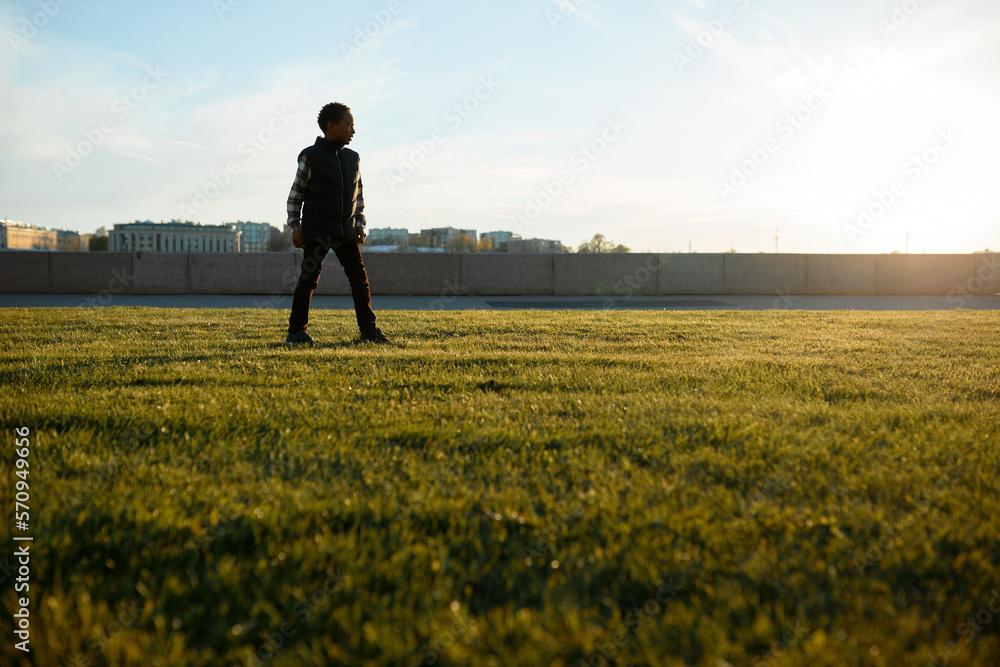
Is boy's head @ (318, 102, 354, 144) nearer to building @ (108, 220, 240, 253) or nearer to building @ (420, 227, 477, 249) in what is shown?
building @ (420, 227, 477, 249)

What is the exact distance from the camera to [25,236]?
169 m

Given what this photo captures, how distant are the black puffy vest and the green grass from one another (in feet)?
7.11

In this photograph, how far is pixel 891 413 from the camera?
401 centimetres

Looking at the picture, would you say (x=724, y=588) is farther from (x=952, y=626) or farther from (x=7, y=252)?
(x=7, y=252)

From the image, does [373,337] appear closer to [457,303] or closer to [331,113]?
[331,113]

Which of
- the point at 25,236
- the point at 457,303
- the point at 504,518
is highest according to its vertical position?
the point at 25,236

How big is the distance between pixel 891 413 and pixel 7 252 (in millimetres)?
21889

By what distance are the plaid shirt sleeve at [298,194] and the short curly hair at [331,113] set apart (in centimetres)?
43

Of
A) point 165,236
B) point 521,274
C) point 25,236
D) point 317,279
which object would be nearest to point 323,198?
point 317,279

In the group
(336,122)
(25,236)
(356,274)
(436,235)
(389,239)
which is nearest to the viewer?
(336,122)

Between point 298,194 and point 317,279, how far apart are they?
918 millimetres

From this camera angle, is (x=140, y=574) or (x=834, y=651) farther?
(x=140, y=574)

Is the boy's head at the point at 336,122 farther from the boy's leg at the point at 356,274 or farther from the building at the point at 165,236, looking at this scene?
the building at the point at 165,236

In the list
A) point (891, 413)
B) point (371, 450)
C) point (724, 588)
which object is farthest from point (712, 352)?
point (724, 588)
